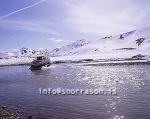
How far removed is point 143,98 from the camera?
21484 millimetres

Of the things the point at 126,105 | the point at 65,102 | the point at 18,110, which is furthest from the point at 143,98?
the point at 18,110

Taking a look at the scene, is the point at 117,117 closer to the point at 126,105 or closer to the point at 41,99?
the point at 126,105

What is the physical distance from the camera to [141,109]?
18156mm

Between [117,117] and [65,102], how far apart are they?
585 cm

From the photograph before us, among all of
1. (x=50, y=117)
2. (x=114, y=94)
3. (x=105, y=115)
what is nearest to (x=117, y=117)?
(x=105, y=115)

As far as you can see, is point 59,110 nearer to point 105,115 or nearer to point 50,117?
point 50,117

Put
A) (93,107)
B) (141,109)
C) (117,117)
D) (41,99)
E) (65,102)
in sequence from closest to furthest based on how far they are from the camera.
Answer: (117,117)
(141,109)
(93,107)
(65,102)
(41,99)

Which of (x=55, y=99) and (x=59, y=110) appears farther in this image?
(x=55, y=99)

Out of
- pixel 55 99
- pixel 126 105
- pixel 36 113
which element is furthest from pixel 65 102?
pixel 126 105

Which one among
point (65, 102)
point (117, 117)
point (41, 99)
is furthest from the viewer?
point (41, 99)

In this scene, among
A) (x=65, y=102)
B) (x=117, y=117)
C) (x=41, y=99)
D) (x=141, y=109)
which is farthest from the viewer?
(x=41, y=99)

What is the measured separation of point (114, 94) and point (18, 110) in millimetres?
8409

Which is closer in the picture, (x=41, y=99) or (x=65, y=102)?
(x=65, y=102)

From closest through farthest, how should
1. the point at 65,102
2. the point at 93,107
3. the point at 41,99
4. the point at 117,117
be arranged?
the point at 117,117 < the point at 93,107 < the point at 65,102 < the point at 41,99
